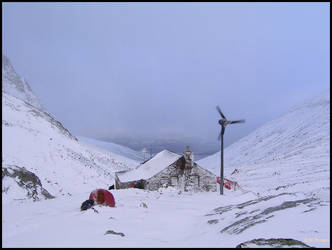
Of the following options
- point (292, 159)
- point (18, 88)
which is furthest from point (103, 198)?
point (18, 88)

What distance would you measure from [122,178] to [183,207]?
45.7ft

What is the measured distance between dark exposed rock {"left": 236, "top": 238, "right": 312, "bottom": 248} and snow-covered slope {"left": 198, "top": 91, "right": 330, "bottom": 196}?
42.1 feet

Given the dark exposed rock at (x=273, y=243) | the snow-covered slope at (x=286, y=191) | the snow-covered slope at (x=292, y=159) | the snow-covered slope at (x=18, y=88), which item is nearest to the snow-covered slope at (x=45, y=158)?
the snow-covered slope at (x=286, y=191)

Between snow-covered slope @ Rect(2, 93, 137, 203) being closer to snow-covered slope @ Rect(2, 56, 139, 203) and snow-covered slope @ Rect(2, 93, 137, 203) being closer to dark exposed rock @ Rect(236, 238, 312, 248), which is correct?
snow-covered slope @ Rect(2, 56, 139, 203)

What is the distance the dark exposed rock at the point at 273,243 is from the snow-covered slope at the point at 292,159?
42.1ft

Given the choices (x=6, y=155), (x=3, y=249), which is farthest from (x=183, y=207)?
(x=6, y=155)

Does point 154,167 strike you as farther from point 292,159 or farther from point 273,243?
point 292,159

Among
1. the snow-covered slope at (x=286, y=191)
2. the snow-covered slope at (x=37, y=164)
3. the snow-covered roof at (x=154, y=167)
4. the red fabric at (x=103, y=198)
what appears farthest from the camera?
the snow-covered roof at (x=154, y=167)

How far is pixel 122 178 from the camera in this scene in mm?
26281

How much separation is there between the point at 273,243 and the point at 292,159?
127 feet

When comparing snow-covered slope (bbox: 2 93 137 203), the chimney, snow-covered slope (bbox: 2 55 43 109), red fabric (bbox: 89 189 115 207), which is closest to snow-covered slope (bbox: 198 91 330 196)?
the chimney

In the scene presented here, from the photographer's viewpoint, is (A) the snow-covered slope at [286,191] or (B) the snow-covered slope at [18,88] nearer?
(A) the snow-covered slope at [286,191]

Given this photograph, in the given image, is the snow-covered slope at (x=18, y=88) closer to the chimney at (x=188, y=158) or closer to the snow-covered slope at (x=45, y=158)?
the snow-covered slope at (x=45, y=158)

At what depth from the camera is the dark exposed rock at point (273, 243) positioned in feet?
17.4
